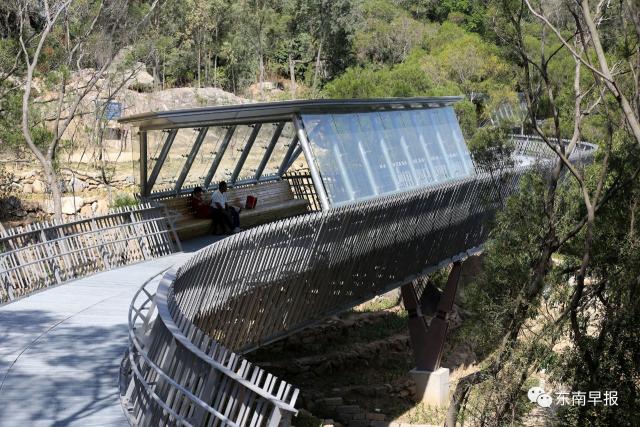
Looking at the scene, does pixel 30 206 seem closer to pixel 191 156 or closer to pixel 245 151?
pixel 245 151

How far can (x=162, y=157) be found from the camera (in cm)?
1811

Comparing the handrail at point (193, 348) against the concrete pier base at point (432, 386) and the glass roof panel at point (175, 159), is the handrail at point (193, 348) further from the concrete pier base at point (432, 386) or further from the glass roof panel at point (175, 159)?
the concrete pier base at point (432, 386)

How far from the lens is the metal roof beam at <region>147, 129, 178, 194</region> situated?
58.8 ft

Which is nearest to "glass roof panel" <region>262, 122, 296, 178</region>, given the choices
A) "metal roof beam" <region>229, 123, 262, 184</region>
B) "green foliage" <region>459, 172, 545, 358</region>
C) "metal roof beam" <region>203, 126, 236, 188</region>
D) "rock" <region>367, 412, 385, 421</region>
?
"metal roof beam" <region>229, 123, 262, 184</region>

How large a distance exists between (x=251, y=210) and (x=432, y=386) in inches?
221

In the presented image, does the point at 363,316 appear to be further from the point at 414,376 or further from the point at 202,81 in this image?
the point at 202,81

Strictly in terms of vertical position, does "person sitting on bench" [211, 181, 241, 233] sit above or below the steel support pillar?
below

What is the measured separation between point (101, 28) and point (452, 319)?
1454 cm

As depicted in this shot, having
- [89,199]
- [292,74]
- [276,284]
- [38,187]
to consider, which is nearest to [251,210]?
[276,284]

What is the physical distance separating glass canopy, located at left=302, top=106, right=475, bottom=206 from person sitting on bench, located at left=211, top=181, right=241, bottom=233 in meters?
2.98

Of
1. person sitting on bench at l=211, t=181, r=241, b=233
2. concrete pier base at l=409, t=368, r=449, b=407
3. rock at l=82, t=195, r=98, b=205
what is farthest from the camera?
rock at l=82, t=195, r=98, b=205

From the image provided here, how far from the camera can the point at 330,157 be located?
52.0ft

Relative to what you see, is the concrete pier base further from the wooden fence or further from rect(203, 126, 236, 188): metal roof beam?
the wooden fence

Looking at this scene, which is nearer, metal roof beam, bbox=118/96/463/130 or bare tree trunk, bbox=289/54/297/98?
metal roof beam, bbox=118/96/463/130
